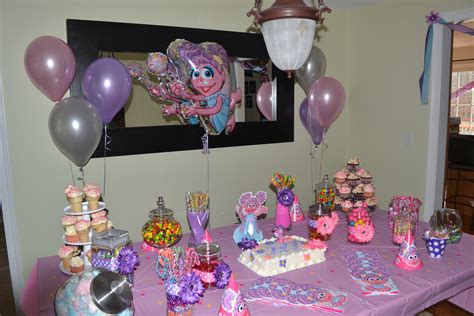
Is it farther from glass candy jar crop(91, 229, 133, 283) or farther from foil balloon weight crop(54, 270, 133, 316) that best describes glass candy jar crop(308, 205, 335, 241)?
foil balloon weight crop(54, 270, 133, 316)

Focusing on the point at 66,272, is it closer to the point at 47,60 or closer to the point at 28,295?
the point at 28,295

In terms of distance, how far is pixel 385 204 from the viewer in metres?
3.48

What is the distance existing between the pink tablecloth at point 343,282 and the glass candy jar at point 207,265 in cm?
5

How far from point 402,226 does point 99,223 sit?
155 cm

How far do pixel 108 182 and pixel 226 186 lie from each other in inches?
36.5

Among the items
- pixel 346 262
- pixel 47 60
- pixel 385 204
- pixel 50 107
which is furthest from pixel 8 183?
pixel 385 204

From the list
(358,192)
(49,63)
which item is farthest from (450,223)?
(49,63)

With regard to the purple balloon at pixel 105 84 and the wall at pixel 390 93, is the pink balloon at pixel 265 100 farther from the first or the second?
the purple balloon at pixel 105 84

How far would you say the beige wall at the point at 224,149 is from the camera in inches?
94.3

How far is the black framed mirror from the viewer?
8.00 feet

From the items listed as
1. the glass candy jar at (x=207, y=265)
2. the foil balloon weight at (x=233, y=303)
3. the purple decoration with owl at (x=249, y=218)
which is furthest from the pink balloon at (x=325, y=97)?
the foil balloon weight at (x=233, y=303)

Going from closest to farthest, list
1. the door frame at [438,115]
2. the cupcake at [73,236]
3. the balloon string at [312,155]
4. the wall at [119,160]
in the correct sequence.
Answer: the cupcake at [73,236], the wall at [119,160], the door frame at [438,115], the balloon string at [312,155]

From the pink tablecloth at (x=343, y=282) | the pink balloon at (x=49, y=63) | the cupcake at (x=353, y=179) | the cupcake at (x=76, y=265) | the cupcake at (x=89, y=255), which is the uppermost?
the pink balloon at (x=49, y=63)

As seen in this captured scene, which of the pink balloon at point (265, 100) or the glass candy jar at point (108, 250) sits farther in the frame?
the pink balloon at point (265, 100)
